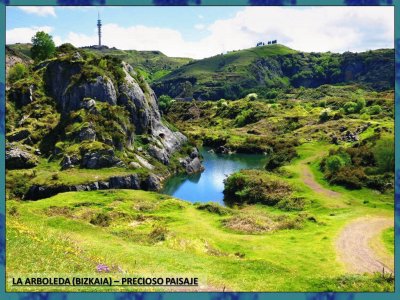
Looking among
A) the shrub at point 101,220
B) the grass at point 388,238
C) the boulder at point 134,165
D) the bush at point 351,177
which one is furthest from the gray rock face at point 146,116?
the grass at point 388,238

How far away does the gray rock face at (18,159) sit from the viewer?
81250 millimetres

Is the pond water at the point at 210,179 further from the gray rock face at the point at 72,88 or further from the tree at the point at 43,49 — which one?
the tree at the point at 43,49

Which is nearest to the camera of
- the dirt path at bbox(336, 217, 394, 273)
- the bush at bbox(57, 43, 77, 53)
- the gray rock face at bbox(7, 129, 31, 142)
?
the dirt path at bbox(336, 217, 394, 273)

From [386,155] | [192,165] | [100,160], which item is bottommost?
[192,165]

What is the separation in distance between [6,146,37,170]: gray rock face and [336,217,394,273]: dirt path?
65875 mm

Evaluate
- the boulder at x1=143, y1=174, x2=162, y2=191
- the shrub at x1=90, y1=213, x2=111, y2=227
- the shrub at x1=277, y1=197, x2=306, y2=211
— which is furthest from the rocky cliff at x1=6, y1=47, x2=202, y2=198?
the shrub at x1=90, y1=213, x2=111, y2=227

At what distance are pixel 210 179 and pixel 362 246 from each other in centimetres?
6923

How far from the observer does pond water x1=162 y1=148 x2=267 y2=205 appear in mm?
83344

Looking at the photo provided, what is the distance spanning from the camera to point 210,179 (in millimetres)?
100688

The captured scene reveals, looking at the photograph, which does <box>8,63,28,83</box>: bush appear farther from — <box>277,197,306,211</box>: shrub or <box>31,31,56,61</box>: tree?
<box>277,197,306,211</box>: shrub

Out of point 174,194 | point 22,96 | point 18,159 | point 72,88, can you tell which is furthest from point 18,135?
point 174,194

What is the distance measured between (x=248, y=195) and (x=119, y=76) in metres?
55.0

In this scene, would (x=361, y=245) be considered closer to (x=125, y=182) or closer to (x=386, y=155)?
(x=386, y=155)

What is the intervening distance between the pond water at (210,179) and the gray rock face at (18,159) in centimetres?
2785
